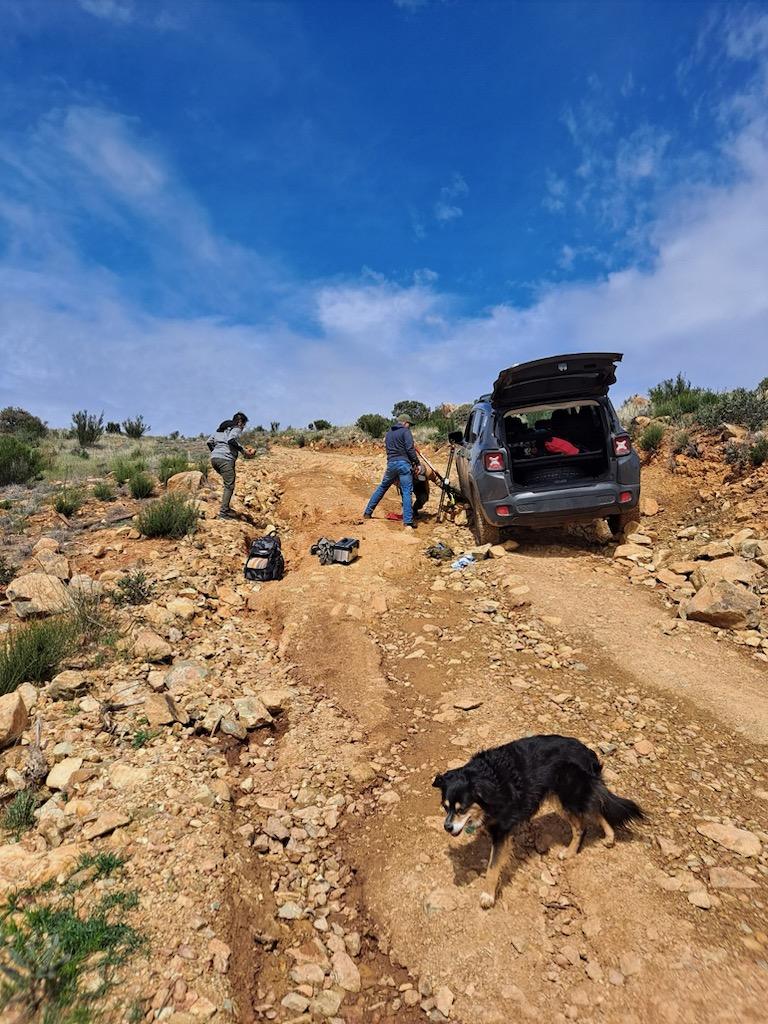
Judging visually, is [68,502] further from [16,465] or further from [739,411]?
[739,411]

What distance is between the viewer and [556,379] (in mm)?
6520

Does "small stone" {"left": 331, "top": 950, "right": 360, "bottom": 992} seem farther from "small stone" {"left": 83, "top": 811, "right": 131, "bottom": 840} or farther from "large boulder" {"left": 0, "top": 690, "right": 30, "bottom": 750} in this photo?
"large boulder" {"left": 0, "top": 690, "right": 30, "bottom": 750}

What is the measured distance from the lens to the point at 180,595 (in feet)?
19.9

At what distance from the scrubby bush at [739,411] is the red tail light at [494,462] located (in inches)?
196

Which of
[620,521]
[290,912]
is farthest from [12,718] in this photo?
[620,521]

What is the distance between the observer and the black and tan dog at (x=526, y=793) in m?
2.58

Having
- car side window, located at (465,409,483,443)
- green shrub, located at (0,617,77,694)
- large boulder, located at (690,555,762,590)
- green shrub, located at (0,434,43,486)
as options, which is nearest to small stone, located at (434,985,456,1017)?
green shrub, located at (0,617,77,694)

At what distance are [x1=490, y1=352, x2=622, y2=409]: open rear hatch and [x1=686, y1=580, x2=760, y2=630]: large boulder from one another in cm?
270

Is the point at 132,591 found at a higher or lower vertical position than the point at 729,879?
higher

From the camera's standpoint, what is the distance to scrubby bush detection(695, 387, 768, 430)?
873 cm

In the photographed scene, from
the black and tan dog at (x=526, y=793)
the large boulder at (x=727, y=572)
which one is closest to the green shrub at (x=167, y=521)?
the black and tan dog at (x=526, y=793)

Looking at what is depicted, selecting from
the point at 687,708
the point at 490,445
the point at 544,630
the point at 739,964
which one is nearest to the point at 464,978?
the point at 739,964

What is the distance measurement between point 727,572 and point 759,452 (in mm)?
3139

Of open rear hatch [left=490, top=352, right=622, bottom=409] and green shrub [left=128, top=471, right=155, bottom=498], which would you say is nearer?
open rear hatch [left=490, top=352, right=622, bottom=409]
